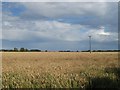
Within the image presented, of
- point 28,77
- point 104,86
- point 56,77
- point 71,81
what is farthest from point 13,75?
point 104,86

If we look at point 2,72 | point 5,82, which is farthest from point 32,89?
point 2,72

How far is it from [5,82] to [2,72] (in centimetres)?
313

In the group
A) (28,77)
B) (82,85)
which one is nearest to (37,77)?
(28,77)

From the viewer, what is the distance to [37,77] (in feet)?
52.5

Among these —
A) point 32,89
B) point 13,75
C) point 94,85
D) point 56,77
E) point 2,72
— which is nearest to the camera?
point 32,89

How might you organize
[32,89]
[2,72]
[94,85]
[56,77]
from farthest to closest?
1. [2,72]
2. [56,77]
3. [94,85]
4. [32,89]

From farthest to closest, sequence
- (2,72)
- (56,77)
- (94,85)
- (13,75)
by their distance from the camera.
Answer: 1. (2,72)
2. (13,75)
3. (56,77)
4. (94,85)

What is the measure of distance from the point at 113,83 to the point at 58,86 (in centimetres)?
271

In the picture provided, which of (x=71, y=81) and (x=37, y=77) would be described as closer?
(x=71, y=81)

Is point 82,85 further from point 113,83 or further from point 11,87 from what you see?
point 11,87

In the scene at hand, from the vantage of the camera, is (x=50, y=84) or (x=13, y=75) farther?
(x=13, y=75)

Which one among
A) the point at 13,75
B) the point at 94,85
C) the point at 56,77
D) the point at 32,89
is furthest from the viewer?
the point at 13,75

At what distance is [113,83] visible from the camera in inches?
583

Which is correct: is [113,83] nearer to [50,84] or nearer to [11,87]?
[50,84]
